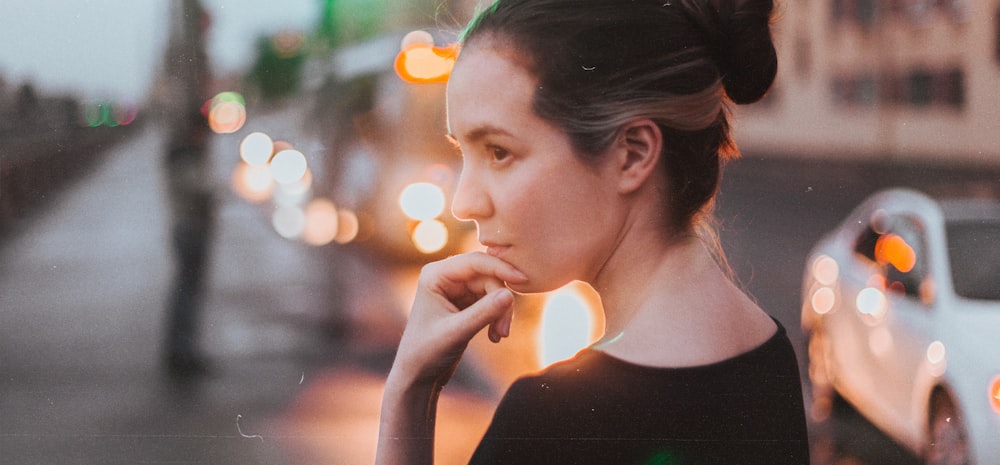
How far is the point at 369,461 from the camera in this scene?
10.0 ft

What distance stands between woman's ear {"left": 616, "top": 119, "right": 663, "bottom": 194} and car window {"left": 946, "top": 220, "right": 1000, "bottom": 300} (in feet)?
4.04

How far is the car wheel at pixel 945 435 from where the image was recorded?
2922 mm

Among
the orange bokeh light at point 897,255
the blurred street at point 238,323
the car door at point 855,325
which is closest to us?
the blurred street at point 238,323

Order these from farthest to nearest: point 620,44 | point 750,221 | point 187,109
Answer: point 187,109 < point 750,221 < point 620,44

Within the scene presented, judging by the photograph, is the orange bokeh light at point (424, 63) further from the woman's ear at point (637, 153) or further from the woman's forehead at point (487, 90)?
the woman's ear at point (637, 153)

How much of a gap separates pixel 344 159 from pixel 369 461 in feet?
3.08

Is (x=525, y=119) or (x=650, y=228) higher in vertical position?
(x=525, y=119)

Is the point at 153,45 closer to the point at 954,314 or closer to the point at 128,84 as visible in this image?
the point at 128,84

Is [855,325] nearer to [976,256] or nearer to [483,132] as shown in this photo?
[976,256]

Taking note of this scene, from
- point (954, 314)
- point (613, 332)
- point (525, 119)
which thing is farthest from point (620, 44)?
point (954, 314)

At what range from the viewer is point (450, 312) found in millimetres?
2441

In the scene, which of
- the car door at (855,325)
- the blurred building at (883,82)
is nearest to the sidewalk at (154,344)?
the blurred building at (883,82)

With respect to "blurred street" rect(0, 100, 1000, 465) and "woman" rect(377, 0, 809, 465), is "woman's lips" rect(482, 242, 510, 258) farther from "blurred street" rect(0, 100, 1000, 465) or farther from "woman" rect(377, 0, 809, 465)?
"blurred street" rect(0, 100, 1000, 465)

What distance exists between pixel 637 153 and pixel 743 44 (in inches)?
15.0
